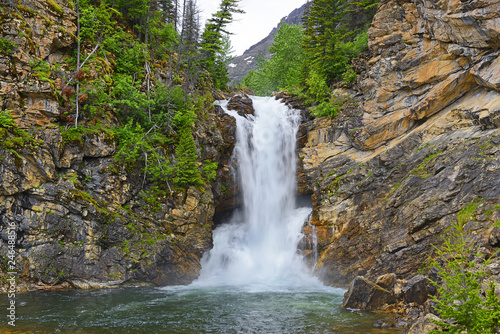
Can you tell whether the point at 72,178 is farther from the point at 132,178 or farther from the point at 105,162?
the point at 132,178

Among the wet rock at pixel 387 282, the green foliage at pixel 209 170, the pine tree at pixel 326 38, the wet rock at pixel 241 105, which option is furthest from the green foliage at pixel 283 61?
the wet rock at pixel 387 282

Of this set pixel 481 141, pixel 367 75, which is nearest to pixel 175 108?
pixel 367 75

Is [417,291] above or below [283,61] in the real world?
below

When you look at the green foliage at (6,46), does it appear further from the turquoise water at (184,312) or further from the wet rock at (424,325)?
the wet rock at (424,325)

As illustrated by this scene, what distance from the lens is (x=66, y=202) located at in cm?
1617

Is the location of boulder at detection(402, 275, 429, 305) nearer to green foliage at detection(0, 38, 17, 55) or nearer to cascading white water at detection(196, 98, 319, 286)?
cascading white water at detection(196, 98, 319, 286)

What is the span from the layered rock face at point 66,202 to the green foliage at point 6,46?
220mm

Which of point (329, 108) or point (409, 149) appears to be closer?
point (409, 149)

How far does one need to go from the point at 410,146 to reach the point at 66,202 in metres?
19.7

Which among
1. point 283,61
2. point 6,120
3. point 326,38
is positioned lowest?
Answer: point 6,120

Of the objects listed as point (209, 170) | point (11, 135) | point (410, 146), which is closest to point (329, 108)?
point (410, 146)

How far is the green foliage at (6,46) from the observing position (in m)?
16.5

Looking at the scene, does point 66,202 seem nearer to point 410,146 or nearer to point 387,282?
point 387,282

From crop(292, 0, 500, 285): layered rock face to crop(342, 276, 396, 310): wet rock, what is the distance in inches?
92.8
